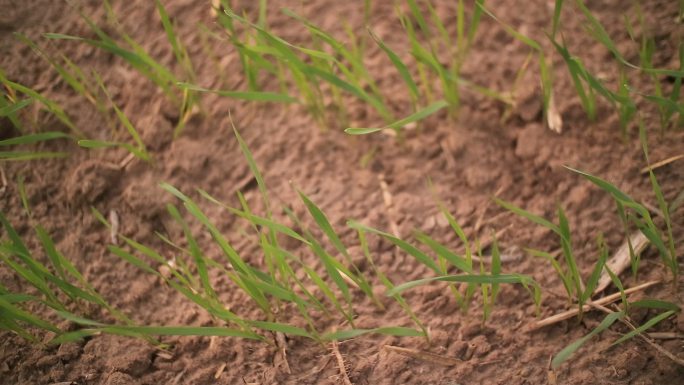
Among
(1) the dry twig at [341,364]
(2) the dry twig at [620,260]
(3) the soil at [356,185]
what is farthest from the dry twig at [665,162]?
(1) the dry twig at [341,364]

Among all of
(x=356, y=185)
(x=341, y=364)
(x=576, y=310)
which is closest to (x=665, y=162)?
(x=576, y=310)

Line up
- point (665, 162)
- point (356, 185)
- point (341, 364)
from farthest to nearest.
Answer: point (356, 185) → point (665, 162) → point (341, 364)

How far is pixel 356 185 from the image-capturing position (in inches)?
51.8

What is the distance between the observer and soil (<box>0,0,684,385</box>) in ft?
3.50

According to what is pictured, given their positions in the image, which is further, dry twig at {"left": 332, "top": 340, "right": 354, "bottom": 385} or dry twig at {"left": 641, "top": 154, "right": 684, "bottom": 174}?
dry twig at {"left": 641, "top": 154, "right": 684, "bottom": 174}

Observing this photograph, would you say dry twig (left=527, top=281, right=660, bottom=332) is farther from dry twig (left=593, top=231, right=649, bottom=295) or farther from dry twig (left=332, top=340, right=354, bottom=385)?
dry twig (left=332, top=340, right=354, bottom=385)

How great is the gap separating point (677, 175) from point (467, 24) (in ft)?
1.94

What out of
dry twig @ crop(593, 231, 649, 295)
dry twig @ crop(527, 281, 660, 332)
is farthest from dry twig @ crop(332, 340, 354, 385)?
dry twig @ crop(593, 231, 649, 295)

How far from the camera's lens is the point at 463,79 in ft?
4.65

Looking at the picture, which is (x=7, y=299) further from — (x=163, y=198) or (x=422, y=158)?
(x=422, y=158)

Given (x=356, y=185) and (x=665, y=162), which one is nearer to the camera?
(x=665, y=162)

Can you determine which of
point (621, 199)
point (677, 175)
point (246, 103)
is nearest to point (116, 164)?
point (246, 103)

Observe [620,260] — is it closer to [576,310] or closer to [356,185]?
[576,310]

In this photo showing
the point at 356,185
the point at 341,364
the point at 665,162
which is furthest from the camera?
the point at 356,185
